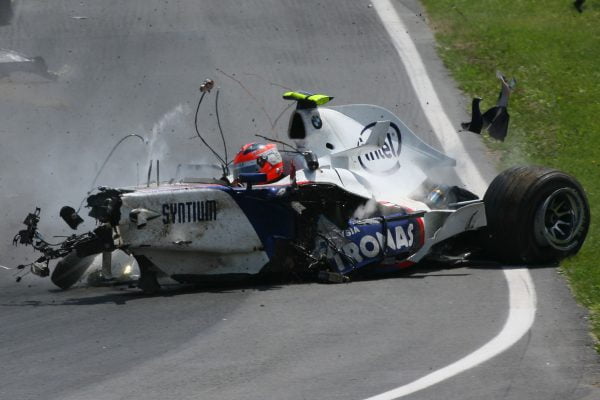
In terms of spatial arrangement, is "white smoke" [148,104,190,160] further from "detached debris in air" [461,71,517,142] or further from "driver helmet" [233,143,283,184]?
"detached debris in air" [461,71,517,142]

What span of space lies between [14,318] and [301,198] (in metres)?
2.79

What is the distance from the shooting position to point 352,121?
38.1 ft

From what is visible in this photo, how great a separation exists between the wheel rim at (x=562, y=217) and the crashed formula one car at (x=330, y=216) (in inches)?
0.4

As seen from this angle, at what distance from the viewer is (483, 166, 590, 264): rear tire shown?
10805 millimetres

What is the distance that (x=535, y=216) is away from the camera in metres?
10.9

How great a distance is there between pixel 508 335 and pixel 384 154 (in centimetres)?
371

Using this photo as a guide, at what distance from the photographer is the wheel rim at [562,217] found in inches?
431

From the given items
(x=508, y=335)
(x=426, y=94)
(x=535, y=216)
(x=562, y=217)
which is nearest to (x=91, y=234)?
(x=508, y=335)

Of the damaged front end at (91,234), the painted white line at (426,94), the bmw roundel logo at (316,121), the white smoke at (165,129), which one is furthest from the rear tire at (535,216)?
the white smoke at (165,129)

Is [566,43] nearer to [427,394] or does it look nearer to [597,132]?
[597,132]

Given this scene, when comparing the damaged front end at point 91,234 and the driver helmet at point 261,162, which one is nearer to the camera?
the damaged front end at point 91,234

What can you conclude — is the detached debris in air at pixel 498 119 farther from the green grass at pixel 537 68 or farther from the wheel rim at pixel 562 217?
the green grass at pixel 537 68

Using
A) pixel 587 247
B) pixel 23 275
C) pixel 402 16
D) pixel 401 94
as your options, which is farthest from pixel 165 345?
pixel 402 16

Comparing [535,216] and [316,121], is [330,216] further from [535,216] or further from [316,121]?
[535,216]
